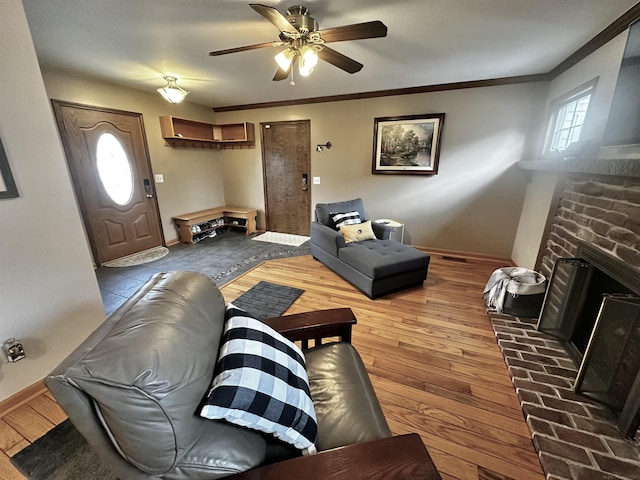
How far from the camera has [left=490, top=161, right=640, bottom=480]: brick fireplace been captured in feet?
4.15

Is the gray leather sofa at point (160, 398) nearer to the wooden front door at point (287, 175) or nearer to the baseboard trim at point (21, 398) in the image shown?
the baseboard trim at point (21, 398)

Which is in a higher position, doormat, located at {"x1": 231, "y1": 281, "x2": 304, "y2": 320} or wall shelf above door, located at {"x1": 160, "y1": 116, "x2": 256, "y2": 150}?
wall shelf above door, located at {"x1": 160, "y1": 116, "x2": 256, "y2": 150}

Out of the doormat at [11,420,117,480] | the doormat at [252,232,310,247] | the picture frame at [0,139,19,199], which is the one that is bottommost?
the doormat at [11,420,117,480]

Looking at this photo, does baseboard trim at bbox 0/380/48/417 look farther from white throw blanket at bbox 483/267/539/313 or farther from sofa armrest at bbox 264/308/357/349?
white throw blanket at bbox 483/267/539/313

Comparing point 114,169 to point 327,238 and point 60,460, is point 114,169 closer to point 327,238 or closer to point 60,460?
point 327,238

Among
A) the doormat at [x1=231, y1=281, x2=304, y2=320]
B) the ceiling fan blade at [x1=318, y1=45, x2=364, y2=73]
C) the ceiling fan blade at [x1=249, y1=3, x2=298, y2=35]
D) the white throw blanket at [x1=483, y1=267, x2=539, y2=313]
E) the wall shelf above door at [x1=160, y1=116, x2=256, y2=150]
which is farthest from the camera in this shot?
the wall shelf above door at [x1=160, y1=116, x2=256, y2=150]

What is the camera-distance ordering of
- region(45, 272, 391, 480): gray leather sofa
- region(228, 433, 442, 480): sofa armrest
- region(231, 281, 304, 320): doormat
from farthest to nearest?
region(231, 281, 304, 320): doormat < region(228, 433, 442, 480): sofa armrest < region(45, 272, 391, 480): gray leather sofa

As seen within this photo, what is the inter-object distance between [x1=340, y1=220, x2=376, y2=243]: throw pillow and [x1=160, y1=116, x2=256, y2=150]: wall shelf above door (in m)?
2.85

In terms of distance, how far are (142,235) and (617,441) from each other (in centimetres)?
518

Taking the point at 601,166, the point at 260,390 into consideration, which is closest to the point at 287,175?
the point at 601,166

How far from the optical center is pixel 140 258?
383cm

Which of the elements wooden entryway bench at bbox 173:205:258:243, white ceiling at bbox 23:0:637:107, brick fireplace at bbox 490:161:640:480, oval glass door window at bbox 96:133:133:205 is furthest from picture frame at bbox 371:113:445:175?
oval glass door window at bbox 96:133:133:205

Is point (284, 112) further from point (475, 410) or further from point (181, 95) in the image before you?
point (475, 410)

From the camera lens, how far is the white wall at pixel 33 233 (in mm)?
1410
